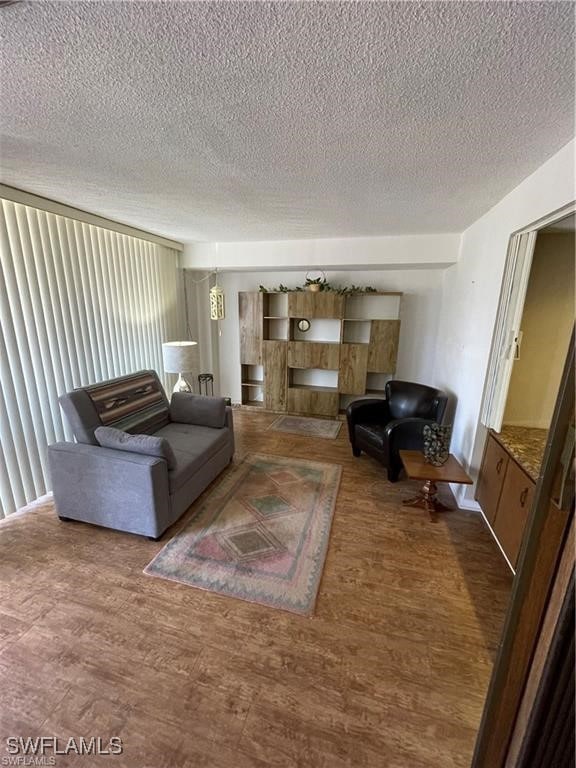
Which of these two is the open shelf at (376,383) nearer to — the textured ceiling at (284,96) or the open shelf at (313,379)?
the open shelf at (313,379)

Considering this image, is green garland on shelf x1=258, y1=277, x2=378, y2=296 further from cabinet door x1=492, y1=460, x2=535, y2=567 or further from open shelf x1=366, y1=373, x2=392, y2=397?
cabinet door x1=492, y1=460, x2=535, y2=567

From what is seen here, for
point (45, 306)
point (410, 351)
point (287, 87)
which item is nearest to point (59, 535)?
point (45, 306)

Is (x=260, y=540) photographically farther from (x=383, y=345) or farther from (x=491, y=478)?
(x=383, y=345)

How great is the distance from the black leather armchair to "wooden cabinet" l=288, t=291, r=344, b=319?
1295 mm

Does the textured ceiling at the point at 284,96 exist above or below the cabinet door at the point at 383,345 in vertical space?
above

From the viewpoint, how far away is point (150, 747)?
1.17 meters

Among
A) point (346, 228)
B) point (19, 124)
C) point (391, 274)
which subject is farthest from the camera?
point (391, 274)

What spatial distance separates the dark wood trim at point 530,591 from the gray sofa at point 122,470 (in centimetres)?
191

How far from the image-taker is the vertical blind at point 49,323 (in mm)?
2305

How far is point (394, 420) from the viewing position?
328 centimetres

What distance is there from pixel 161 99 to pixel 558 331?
2.70 meters

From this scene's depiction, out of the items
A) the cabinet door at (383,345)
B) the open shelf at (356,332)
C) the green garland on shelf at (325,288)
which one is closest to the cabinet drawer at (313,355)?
the open shelf at (356,332)

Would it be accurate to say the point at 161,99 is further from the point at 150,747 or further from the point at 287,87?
the point at 150,747

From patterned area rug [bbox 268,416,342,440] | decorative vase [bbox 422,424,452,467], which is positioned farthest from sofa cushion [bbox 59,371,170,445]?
decorative vase [bbox 422,424,452,467]
